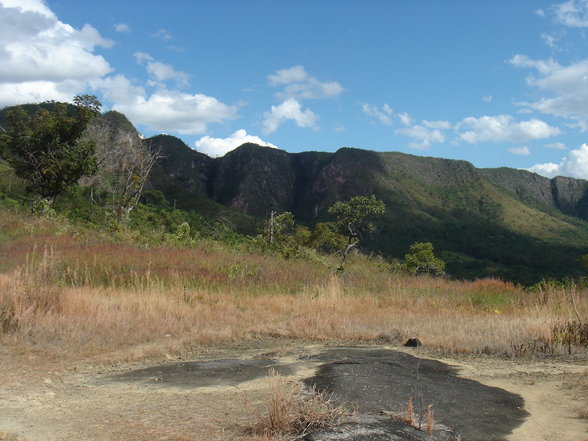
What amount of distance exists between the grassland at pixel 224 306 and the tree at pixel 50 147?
363 inches

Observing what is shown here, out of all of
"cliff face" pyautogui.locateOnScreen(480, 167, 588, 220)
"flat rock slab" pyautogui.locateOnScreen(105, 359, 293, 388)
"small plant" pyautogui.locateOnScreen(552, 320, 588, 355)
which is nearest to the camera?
"flat rock slab" pyautogui.locateOnScreen(105, 359, 293, 388)

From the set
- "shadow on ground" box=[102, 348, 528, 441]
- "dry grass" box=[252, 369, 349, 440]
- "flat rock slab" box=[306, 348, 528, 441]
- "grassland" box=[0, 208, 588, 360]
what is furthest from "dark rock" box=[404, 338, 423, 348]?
"dry grass" box=[252, 369, 349, 440]

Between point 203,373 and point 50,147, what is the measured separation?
21997 millimetres

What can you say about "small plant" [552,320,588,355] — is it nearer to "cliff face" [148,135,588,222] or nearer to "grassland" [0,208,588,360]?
"grassland" [0,208,588,360]

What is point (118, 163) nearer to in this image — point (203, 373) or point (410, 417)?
point (203, 373)

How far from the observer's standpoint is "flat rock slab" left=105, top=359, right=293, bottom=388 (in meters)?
5.77

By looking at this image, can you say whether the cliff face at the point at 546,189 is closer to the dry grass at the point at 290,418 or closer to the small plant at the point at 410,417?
the small plant at the point at 410,417

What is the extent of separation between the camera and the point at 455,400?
5.37 m

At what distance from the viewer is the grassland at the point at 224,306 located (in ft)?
25.1

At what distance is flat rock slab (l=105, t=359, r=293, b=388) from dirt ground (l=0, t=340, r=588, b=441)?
14cm

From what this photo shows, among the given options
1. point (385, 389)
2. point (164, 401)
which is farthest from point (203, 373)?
point (385, 389)

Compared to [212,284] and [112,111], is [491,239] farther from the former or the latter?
[212,284]

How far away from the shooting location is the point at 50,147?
25094 mm

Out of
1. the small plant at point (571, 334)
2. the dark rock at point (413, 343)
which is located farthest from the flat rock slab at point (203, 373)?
the small plant at point (571, 334)
